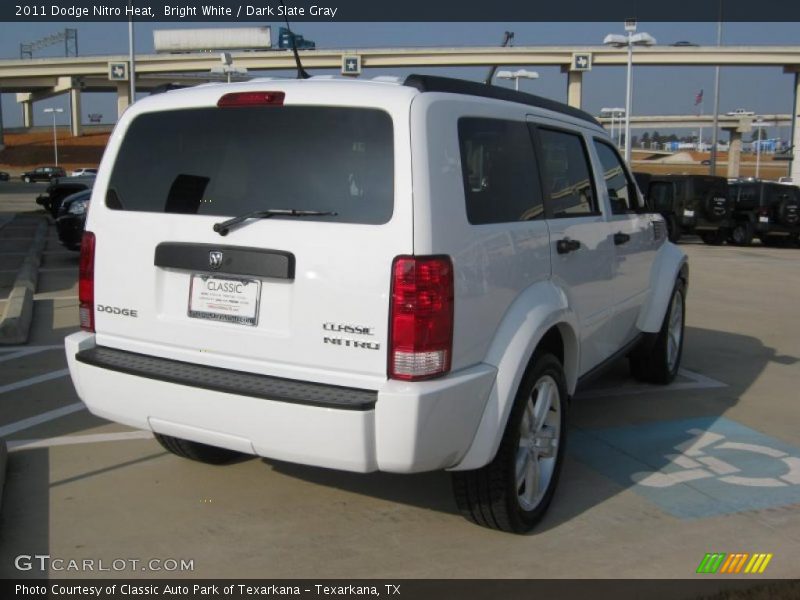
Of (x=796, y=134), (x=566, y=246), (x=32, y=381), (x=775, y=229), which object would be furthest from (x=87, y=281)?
(x=796, y=134)

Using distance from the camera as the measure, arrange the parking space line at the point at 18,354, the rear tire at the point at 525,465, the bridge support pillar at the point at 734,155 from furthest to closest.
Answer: the bridge support pillar at the point at 734,155 < the parking space line at the point at 18,354 < the rear tire at the point at 525,465

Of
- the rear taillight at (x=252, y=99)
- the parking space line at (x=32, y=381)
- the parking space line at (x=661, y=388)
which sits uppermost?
the rear taillight at (x=252, y=99)

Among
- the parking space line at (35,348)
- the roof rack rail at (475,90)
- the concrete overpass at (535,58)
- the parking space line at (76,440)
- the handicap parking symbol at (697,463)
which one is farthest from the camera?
the concrete overpass at (535,58)

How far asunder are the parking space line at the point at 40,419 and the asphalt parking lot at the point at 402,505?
0.04 feet

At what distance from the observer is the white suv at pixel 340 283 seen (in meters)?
3.06

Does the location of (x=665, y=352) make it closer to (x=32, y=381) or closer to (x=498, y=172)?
(x=498, y=172)

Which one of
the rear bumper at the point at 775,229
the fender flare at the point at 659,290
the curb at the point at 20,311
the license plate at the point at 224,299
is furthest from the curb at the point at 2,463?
the rear bumper at the point at 775,229

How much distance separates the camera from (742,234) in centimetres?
2319

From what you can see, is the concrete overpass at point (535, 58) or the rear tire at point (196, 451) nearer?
the rear tire at point (196, 451)

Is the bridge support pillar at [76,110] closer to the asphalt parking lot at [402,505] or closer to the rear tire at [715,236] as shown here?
the rear tire at [715,236]

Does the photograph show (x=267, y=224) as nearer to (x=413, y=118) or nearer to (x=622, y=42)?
(x=413, y=118)

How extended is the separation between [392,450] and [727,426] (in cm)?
330

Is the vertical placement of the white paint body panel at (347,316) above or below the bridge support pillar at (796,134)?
below

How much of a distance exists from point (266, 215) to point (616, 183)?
2.78 meters
